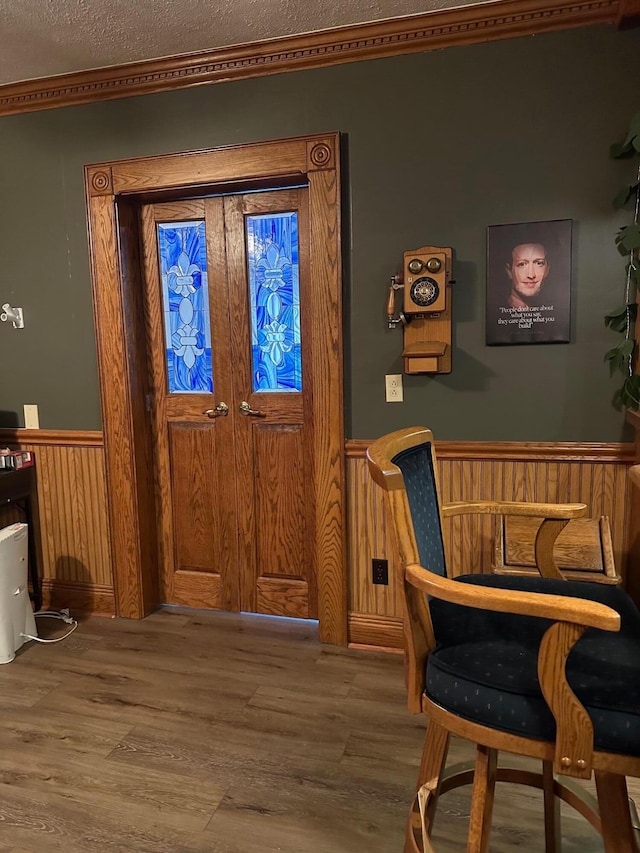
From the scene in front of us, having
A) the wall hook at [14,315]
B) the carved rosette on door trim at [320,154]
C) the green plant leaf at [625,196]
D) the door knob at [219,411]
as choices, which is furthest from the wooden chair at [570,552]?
the wall hook at [14,315]

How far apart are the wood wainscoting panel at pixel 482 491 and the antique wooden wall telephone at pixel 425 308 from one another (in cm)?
36

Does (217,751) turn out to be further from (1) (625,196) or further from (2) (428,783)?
(1) (625,196)

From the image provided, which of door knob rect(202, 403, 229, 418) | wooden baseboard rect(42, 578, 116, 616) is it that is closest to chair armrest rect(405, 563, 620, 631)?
door knob rect(202, 403, 229, 418)

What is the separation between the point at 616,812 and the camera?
A: 44.5 inches

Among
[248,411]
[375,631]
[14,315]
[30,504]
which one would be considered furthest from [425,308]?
Answer: [30,504]

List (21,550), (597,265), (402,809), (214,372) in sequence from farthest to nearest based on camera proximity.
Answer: (214,372), (21,550), (597,265), (402,809)

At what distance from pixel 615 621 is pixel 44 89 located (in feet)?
10.2

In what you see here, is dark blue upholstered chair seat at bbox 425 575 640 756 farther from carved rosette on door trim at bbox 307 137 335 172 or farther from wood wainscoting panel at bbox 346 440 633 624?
carved rosette on door trim at bbox 307 137 335 172

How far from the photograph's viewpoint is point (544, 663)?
1057mm

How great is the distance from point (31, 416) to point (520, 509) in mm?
2491

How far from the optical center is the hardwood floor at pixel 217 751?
5.57 feet

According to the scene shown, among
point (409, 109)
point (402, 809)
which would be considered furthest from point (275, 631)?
point (409, 109)

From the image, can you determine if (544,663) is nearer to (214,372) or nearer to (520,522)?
(520,522)

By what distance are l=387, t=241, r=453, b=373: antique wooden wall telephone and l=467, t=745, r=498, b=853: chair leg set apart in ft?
4.96
